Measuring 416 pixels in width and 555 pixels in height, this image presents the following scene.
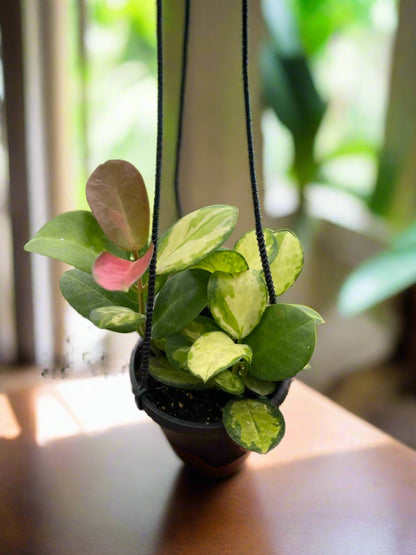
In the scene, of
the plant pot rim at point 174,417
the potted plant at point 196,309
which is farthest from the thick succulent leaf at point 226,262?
the plant pot rim at point 174,417

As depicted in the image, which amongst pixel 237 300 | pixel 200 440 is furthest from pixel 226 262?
pixel 200 440

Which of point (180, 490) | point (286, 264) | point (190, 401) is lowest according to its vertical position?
point (180, 490)

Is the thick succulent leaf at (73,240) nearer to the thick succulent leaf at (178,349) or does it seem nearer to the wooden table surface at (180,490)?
the thick succulent leaf at (178,349)

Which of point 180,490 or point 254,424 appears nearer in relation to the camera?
point 254,424

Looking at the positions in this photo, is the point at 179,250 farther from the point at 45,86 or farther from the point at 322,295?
the point at 322,295

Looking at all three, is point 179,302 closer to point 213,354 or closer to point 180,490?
point 213,354

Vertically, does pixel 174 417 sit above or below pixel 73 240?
below
